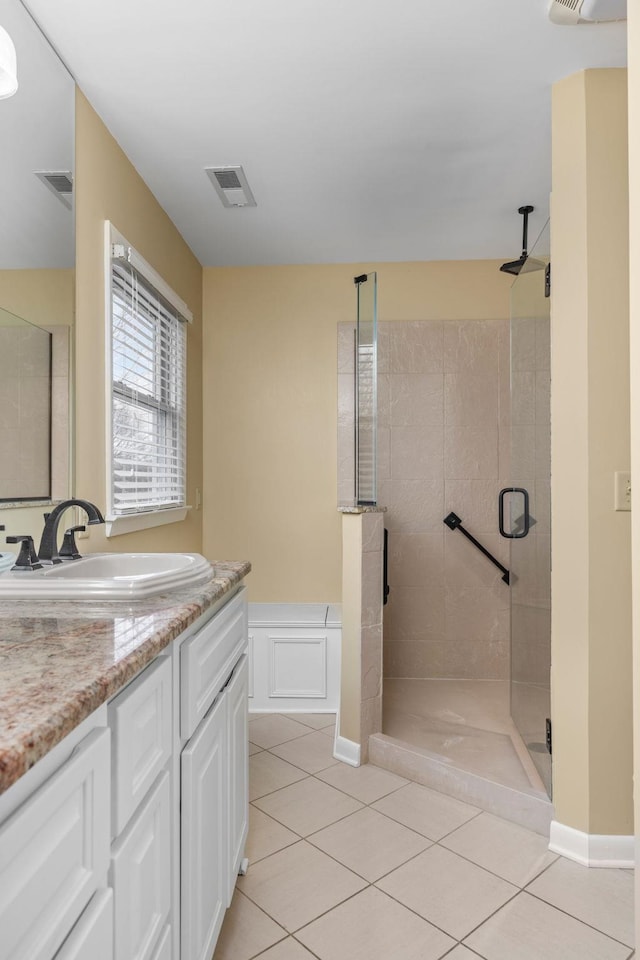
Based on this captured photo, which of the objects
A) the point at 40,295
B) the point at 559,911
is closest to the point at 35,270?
the point at 40,295

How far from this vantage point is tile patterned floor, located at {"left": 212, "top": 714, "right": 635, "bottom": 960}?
160 centimetres

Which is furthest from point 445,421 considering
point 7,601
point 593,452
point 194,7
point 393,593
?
point 7,601

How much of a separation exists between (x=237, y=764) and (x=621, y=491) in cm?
139

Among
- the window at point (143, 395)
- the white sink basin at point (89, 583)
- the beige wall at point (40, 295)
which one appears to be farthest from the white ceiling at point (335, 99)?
the white sink basin at point (89, 583)

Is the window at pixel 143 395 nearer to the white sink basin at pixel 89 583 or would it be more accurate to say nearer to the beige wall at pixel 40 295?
the beige wall at pixel 40 295

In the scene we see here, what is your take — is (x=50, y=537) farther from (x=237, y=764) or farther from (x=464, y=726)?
(x=464, y=726)

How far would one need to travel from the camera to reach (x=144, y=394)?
283 cm

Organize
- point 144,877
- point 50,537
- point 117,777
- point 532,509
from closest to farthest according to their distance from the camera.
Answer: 1. point 117,777
2. point 144,877
3. point 50,537
4. point 532,509

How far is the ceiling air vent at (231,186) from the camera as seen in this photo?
2688 mm

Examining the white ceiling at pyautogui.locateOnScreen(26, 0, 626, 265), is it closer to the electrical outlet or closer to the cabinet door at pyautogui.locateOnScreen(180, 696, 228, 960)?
the electrical outlet

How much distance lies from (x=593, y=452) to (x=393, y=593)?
193 centimetres

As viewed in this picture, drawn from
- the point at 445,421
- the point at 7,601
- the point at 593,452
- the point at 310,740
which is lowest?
the point at 310,740

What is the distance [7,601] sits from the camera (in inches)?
49.3

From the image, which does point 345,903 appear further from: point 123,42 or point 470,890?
point 123,42
